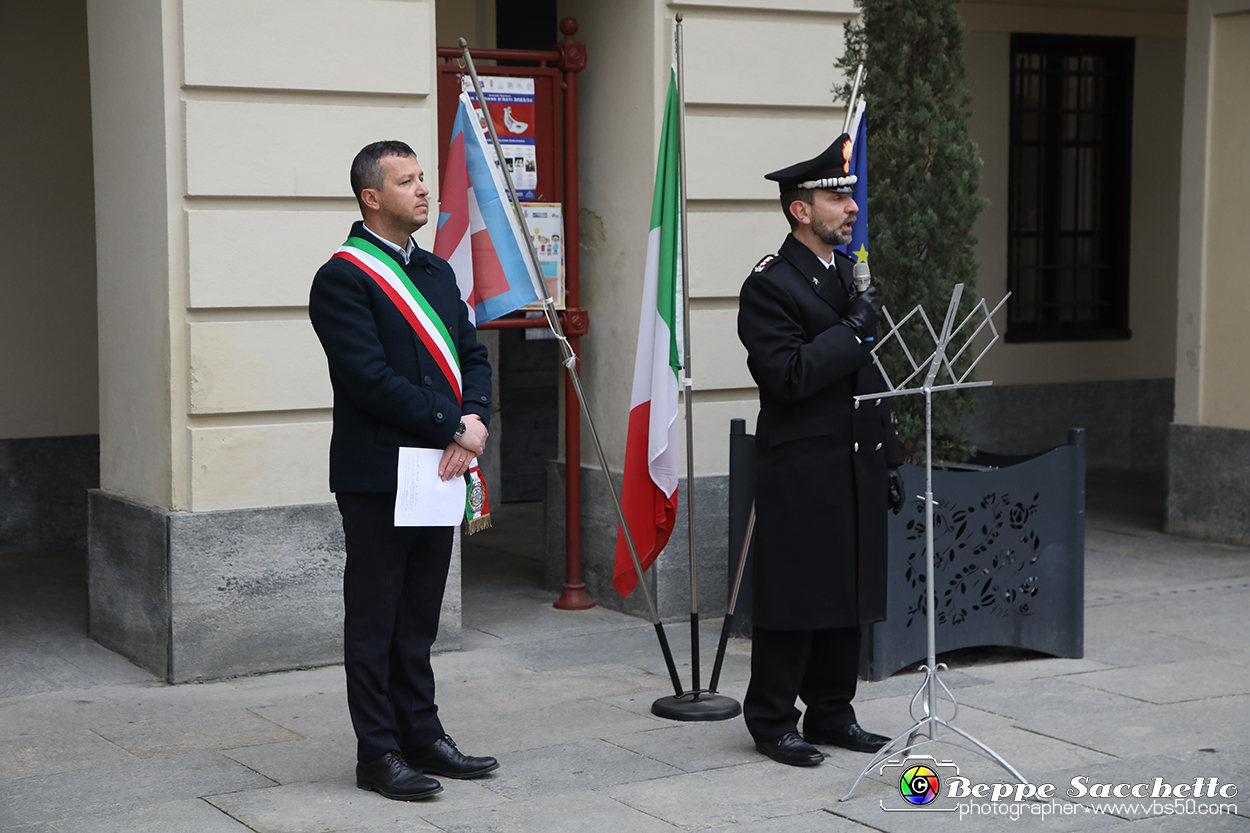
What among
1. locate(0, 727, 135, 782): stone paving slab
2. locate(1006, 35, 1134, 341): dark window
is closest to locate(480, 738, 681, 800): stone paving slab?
locate(0, 727, 135, 782): stone paving slab

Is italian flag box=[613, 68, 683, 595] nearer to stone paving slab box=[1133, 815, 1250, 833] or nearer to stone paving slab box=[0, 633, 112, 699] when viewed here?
stone paving slab box=[1133, 815, 1250, 833]

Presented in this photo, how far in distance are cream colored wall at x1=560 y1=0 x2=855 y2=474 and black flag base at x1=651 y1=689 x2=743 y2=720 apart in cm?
179

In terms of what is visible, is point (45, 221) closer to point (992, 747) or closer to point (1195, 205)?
point (992, 747)

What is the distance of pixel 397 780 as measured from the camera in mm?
4742

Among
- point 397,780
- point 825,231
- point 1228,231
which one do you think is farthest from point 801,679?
point 1228,231

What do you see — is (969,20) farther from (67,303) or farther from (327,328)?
(327,328)

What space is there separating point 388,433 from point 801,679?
159 cm

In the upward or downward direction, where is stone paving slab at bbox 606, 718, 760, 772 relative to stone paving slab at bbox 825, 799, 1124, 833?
downward

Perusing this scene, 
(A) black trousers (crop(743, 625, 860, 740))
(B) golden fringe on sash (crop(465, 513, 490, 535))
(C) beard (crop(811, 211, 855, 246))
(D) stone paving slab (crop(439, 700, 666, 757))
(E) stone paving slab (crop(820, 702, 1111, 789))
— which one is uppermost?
(C) beard (crop(811, 211, 855, 246))

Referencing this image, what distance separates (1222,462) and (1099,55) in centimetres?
446

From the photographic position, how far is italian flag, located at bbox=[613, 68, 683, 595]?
5.72 meters

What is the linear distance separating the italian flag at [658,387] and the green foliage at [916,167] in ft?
3.61

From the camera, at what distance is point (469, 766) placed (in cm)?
496

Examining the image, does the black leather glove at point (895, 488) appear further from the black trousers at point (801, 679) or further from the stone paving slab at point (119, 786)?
the stone paving slab at point (119, 786)
